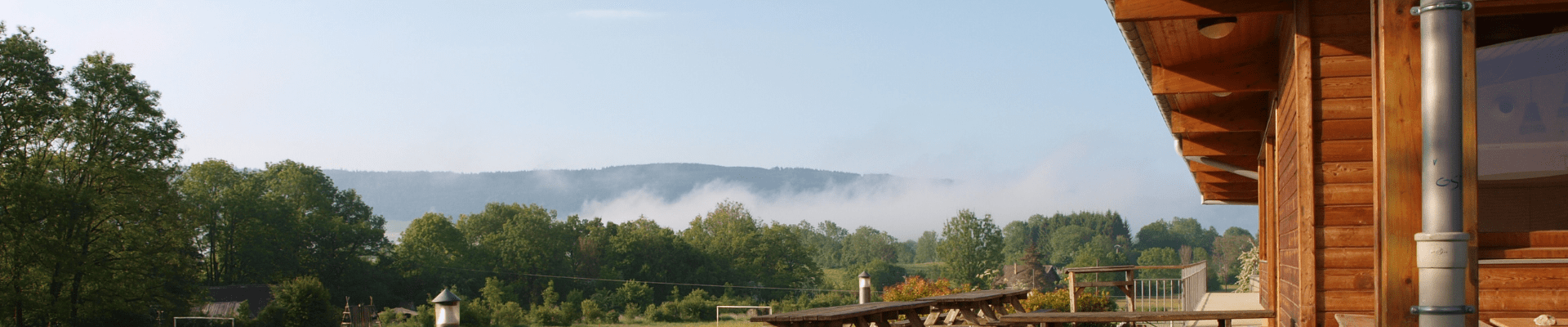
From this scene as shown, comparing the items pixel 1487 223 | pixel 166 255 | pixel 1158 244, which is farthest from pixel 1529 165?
pixel 1158 244

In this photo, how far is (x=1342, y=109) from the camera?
162 inches

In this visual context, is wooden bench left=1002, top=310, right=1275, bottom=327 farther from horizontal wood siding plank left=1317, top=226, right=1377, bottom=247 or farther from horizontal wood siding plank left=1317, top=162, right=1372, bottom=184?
horizontal wood siding plank left=1317, top=162, right=1372, bottom=184

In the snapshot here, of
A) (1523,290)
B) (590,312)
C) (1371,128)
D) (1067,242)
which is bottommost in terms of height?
(590,312)

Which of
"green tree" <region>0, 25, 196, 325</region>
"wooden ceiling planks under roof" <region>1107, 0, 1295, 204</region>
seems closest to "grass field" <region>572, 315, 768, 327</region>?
"green tree" <region>0, 25, 196, 325</region>

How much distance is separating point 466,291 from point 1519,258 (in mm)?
67317

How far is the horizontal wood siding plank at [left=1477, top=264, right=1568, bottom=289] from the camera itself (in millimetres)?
3805

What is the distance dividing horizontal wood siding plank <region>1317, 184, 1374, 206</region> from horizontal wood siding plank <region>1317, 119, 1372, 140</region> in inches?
7.4

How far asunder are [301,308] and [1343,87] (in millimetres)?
46296

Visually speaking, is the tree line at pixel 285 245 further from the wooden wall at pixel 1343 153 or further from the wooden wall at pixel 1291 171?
the wooden wall at pixel 1343 153

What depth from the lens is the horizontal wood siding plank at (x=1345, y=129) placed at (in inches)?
161

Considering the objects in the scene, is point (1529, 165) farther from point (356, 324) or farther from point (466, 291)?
point (466, 291)

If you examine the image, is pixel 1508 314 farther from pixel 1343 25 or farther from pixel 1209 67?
pixel 1209 67

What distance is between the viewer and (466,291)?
2625 inches

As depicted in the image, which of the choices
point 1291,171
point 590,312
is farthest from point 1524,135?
point 590,312
